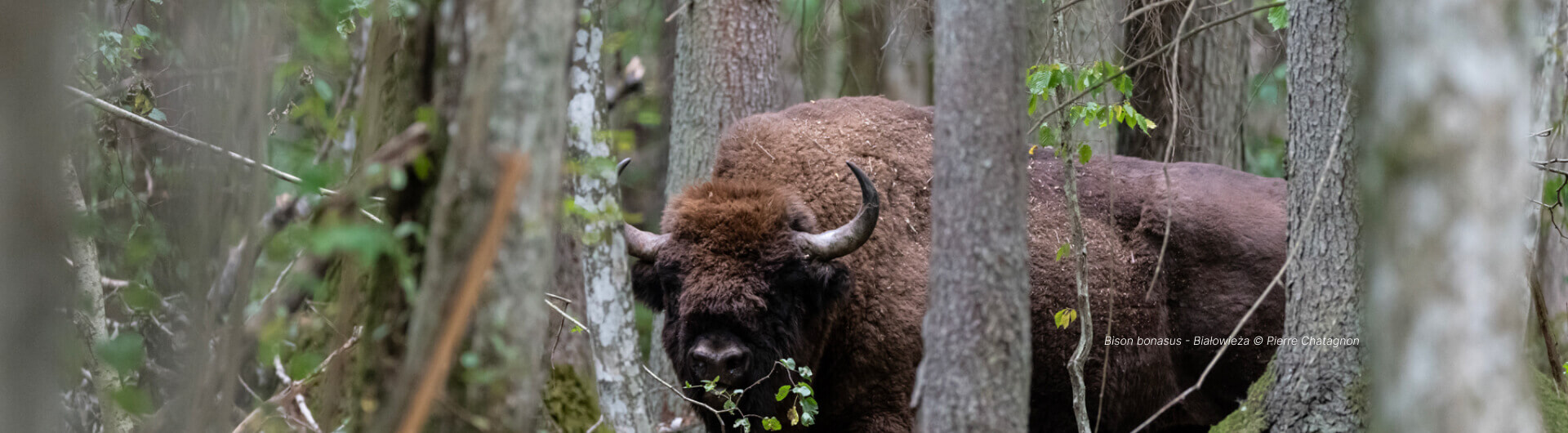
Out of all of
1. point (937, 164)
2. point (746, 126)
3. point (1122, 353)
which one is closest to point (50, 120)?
point (937, 164)

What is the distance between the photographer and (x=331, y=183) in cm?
265

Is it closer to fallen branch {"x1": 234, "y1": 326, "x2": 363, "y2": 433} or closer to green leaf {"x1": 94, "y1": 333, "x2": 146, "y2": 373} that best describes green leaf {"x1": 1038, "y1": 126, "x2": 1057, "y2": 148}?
fallen branch {"x1": 234, "y1": 326, "x2": 363, "y2": 433}

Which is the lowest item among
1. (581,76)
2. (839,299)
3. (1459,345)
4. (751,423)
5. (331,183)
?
(751,423)

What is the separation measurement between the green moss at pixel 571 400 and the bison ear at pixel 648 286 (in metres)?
0.59

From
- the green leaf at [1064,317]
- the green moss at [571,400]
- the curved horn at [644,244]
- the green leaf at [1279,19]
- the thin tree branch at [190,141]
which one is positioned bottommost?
the green moss at [571,400]

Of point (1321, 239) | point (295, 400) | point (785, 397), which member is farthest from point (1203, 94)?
point (295, 400)

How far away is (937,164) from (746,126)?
3.32 metres

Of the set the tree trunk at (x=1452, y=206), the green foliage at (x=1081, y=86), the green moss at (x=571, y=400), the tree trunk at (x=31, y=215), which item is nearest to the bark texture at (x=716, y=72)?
the green moss at (x=571, y=400)

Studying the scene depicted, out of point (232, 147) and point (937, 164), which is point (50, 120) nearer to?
point (232, 147)

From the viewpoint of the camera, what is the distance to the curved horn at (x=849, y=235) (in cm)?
595

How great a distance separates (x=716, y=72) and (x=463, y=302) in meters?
5.99

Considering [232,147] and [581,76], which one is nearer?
[232,147]

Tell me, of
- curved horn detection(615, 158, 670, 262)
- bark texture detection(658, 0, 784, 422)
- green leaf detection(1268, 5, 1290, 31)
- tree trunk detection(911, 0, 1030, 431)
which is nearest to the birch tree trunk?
curved horn detection(615, 158, 670, 262)

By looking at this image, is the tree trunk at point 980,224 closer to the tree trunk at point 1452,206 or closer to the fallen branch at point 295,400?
the tree trunk at point 1452,206
